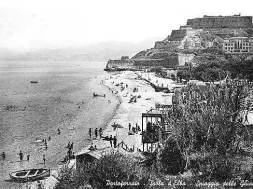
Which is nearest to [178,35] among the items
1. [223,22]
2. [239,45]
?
[223,22]

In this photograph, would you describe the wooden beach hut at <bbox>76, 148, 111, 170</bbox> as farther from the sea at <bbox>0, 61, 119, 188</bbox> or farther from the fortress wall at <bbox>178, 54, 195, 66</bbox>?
the fortress wall at <bbox>178, 54, 195, 66</bbox>

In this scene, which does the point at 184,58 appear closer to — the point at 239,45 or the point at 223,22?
the point at 239,45

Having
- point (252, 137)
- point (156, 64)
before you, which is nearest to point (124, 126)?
point (252, 137)

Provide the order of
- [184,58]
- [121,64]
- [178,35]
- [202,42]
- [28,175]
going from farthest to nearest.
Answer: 1. [121,64]
2. [178,35]
3. [202,42]
4. [184,58]
5. [28,175]

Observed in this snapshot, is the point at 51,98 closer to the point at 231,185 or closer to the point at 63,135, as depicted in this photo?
the point at 63,135

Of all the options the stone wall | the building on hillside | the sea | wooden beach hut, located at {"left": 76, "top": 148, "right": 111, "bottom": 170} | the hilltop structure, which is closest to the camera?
wooden beach hut, located at {"left": 76, "top": 148, "right": 111, "bottom": 170}

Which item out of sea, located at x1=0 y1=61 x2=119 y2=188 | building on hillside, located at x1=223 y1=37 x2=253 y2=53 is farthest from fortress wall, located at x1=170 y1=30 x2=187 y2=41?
sea, located at x1=0 y1=61 x2=119 y2=188
